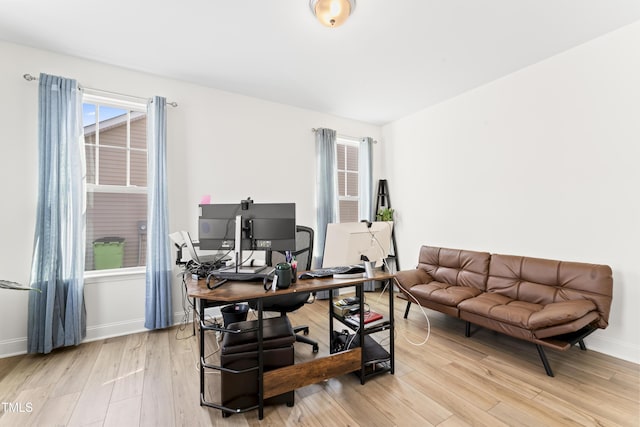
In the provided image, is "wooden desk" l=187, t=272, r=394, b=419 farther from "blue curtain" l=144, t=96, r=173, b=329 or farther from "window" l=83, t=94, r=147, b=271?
"window" l=83, t=94, r=147, b=271

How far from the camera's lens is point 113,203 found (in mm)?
2920

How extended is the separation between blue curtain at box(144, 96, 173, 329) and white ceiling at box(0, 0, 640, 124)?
24.1 inches

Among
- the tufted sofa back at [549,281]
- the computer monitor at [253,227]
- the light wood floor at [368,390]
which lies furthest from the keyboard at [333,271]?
the tufted sofa back at [549,281]

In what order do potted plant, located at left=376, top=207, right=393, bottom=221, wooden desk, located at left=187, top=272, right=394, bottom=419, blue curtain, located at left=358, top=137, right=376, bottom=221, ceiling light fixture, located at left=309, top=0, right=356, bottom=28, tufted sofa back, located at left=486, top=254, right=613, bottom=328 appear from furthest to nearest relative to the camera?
blue curtain, located at left=358, top=137, right=376, bottom=221
potted plant, located at left=376, top=207, right=393, bottom=221
tufted sofa back, located at left=486, top=254, right=613, bottom=328
ceiling light fixture, located at left=309, top=0, right=356, bottom=28
wooden desk, located at left=187, top=272, right=394, bottom=419

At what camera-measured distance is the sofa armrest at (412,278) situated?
312cm

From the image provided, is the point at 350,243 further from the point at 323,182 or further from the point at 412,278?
the point at 323,182

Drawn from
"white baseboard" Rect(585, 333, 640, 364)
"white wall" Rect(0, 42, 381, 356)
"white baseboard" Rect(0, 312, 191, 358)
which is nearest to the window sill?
"white wall" Rect(0, 42, 381, 356)

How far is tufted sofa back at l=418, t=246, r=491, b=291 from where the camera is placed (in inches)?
118

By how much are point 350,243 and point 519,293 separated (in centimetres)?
197

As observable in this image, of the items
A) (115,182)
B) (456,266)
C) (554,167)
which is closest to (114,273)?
(115,182)

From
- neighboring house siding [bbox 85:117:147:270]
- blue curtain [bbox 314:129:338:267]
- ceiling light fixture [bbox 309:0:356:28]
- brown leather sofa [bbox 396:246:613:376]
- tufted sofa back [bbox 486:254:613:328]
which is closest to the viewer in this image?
ceiling light fixture [bbox 309:0:356:28]

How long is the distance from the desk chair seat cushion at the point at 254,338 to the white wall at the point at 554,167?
9.20 feet

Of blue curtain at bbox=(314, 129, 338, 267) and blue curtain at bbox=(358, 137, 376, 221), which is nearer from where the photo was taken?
blue curtain at bbox=(314, 129, 338, 267)

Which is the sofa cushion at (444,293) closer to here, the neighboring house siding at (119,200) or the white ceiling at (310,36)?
the white ceiling at (310,36)
